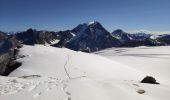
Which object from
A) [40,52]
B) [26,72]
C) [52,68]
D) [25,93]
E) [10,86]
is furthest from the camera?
[40,52]

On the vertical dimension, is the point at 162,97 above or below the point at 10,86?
below

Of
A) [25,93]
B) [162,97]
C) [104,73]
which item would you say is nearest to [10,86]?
[25,93]

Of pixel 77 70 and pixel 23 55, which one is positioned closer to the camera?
pixel 77 70

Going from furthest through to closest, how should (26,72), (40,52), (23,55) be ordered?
(40,52)
(23,55)
(26,72)

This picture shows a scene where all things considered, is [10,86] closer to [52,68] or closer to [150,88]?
[150,88]

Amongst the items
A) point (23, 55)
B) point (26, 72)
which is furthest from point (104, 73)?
point (23, 55)

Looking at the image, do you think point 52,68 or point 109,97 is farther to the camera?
point 52,68

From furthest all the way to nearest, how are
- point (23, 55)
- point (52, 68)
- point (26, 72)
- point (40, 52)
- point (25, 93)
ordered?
1. point (40, 52)
2. point (23, 55)
3. point (52, 68)
4. point (26, 72)
5. point (25, 93)

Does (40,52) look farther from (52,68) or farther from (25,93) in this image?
(25,93)

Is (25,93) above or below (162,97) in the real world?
above
